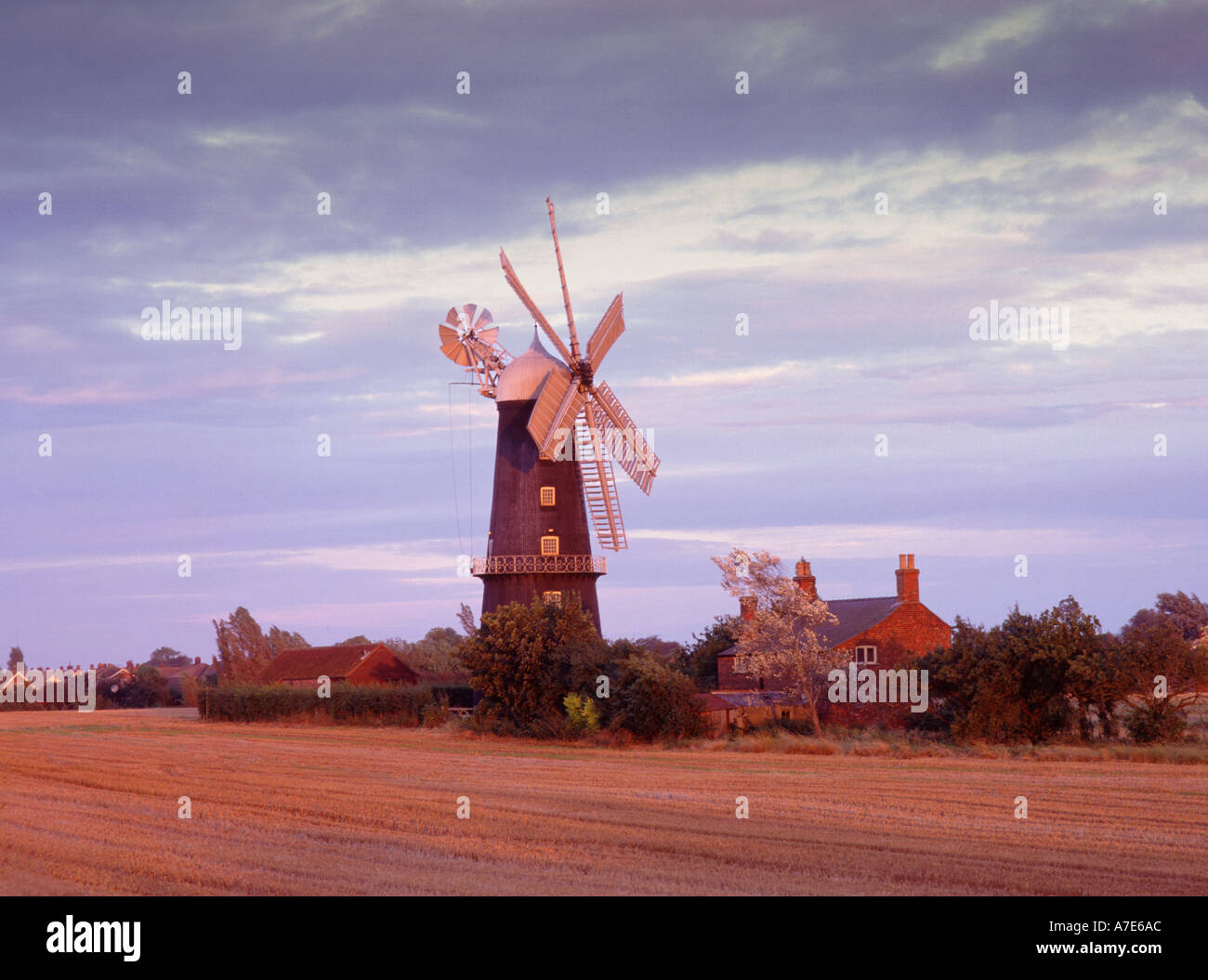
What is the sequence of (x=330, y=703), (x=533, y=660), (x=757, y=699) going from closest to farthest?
(x=757, y=699) → (x=533, y=660) → (x=330, y=703)

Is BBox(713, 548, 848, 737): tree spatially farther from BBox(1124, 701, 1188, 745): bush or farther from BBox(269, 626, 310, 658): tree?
BBox(269, 626, 310, 658): tree

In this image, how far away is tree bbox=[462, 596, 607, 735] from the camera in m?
42.9

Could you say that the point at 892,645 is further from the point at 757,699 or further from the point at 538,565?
the point at 538,565

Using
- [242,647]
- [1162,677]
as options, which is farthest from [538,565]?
[242,647]

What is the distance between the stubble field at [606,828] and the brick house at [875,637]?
9065mm

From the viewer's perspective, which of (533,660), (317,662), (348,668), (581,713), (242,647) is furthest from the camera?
(242,647)

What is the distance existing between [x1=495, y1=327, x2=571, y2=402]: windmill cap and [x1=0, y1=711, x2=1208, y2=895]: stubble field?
20624mm

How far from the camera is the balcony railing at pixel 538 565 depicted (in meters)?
50.1

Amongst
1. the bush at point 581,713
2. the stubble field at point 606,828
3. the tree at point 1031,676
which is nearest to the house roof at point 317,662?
the bush at point 581,713

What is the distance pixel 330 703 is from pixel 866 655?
27.1 metres

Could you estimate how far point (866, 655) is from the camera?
4319 centimetres
